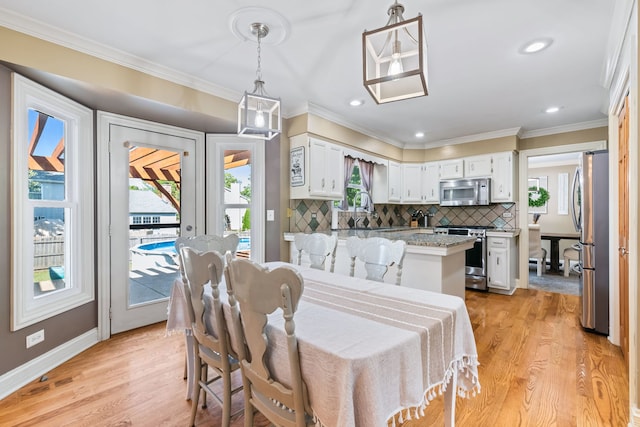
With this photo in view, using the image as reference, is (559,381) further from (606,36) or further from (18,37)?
(18,37)

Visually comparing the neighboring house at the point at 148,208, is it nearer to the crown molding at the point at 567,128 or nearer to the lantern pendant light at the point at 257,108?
the lantern pendant light at the point at 257,108

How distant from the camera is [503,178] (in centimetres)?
457

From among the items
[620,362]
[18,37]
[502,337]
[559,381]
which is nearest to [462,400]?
[559,381]

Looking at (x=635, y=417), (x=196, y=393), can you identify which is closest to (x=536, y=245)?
(x=635, y=417)

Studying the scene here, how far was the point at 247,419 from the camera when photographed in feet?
4.11

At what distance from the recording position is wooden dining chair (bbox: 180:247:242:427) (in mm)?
1354

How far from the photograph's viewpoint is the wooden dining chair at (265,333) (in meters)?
0.94

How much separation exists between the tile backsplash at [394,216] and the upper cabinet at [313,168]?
→ 0.95 ft

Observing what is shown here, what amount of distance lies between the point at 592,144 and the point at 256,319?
5.15 metres

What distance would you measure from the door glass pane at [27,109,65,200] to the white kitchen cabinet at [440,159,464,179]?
4968mm

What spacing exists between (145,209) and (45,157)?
2.91 feet

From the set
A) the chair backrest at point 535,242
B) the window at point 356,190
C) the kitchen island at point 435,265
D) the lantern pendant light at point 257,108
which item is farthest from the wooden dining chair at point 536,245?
the lantern pendant light at point 257,108

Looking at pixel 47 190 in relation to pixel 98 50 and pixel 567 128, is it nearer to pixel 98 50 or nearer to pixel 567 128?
pixel 98 50

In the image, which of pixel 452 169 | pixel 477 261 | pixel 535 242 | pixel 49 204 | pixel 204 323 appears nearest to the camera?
pixel 204 323
